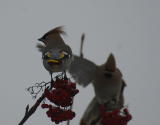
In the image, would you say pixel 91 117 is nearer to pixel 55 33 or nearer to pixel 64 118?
pixel 64 118

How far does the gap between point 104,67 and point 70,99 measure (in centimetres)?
68

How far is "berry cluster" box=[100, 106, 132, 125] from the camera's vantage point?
1.60 metres

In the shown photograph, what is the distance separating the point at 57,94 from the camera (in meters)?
2.18

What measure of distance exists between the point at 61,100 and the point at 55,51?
1175 millimetres

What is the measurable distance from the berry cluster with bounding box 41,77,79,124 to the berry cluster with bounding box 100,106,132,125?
452 mm

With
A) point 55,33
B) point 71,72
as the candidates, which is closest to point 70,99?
point 71,72

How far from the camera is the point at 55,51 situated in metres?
3.27

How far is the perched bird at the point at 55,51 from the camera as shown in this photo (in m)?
2.92

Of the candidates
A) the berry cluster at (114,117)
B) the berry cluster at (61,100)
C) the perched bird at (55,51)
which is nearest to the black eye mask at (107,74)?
the berry cluster at (114,117)

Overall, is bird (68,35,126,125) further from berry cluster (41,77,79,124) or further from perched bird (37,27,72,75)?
perched bird (37,27,72,75)

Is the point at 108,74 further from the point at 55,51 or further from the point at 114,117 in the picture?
the point at 55,51

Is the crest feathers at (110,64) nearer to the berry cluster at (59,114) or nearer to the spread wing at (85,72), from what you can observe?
the spread wing at (85,72)

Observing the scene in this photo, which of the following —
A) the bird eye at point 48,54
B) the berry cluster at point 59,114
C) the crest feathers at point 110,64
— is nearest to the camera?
the crest feathers at point 110,64

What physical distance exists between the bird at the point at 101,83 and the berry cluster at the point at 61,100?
43 cm
